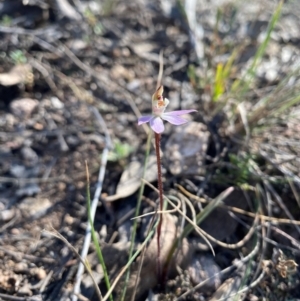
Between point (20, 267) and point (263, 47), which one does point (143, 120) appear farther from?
point (263, 47)

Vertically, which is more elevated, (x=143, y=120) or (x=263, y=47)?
(x=263, y=47)

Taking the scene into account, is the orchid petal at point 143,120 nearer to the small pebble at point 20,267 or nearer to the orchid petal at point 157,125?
the orchid petal at point 157,125

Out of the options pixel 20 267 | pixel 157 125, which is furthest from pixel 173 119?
pixel 20 267

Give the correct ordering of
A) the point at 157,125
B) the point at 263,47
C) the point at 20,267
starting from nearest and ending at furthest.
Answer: the point at 157,125 → the point at 20,267 → the point at 263,47

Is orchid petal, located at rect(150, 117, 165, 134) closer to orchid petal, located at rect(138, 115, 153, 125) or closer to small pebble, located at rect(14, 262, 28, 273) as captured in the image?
orchid petal, located at rect(138, 115, 153, 125)

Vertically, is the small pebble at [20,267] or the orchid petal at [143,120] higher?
the orchid petal at [143,120]

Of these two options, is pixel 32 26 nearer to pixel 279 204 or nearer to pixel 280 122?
pixel 280 122

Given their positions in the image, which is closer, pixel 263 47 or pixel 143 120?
pixel 143 120

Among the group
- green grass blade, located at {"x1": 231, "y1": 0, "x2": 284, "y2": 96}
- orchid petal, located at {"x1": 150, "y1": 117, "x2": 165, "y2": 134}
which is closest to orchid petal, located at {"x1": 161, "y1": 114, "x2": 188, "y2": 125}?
orchid petal, located at {"x1": 150, "y1": 117, "x2": 165, "y2": 134}

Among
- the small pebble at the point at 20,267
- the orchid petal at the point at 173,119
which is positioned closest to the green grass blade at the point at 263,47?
the orchid petal at the point at 173,119

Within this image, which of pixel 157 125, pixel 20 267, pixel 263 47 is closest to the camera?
pixel 157 125
